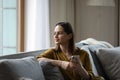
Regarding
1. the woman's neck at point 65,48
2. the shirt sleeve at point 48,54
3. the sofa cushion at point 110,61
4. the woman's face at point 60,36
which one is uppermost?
the woman's face at point 60,36

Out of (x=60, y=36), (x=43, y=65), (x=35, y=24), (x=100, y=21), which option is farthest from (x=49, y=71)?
(x=100, y=21)

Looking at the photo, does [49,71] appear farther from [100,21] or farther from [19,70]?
[100,21]

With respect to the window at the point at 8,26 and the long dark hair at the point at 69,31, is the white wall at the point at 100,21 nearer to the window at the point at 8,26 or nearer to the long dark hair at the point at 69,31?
the window at the point at 8,26

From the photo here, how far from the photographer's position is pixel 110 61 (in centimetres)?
295

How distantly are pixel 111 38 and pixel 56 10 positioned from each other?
0.99 meters

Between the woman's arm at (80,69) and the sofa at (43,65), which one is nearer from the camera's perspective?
the sofa at (43,65)

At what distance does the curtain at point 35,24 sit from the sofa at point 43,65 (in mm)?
605

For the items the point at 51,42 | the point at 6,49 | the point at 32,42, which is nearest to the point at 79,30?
the point at 51,42

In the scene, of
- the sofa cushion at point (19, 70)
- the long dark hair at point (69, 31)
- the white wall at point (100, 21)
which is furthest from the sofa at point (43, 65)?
the white wall at point (100, 21)

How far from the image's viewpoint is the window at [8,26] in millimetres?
3379

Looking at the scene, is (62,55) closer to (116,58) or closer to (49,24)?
(116,58)

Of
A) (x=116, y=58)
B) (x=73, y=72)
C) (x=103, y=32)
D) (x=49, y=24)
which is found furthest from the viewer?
(x=103, y=32)

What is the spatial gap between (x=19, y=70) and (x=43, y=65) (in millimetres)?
403

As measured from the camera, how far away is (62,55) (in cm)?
245
